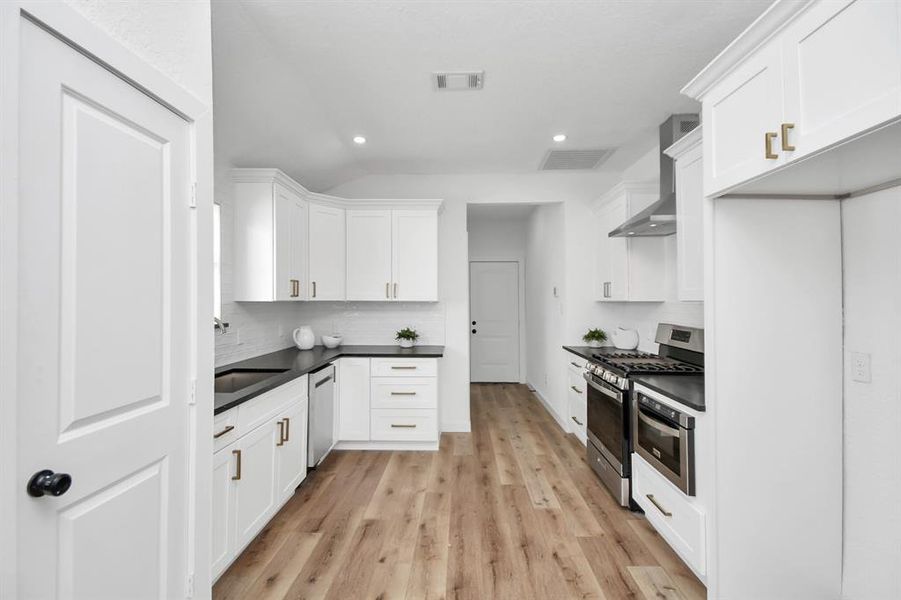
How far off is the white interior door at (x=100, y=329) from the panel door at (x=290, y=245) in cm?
177

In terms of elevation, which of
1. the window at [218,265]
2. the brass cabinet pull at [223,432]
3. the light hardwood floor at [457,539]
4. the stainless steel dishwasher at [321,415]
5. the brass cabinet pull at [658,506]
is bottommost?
the light hardwood floor at [457,539]

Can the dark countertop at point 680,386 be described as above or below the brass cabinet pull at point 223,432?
above

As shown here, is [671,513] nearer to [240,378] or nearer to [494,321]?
[240,378]

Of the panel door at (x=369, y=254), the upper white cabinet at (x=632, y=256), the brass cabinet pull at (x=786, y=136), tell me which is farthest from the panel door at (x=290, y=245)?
the brass cabinet pull at (x=786, y=136)

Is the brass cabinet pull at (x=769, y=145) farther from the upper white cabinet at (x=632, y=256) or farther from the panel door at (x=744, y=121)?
the upper white cabinet at (x=632, y=256)

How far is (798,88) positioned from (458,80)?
1.77 meters

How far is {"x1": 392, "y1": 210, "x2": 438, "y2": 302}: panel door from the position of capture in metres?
3.99

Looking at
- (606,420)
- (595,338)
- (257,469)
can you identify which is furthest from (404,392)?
(595,338)

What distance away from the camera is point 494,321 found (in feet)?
22.3

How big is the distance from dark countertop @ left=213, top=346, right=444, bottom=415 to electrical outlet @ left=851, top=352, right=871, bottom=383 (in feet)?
8.88

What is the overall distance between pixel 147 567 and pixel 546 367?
451 cm

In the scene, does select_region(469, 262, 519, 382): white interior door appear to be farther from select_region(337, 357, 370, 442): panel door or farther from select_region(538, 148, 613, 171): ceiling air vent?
Answer: select_region(337, 357, 370, 442): panel door

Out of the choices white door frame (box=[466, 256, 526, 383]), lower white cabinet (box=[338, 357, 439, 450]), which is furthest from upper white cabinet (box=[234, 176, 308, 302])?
white door frame (box=[466, 256, 526, 383])

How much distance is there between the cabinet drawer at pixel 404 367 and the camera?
3684 millimetres
